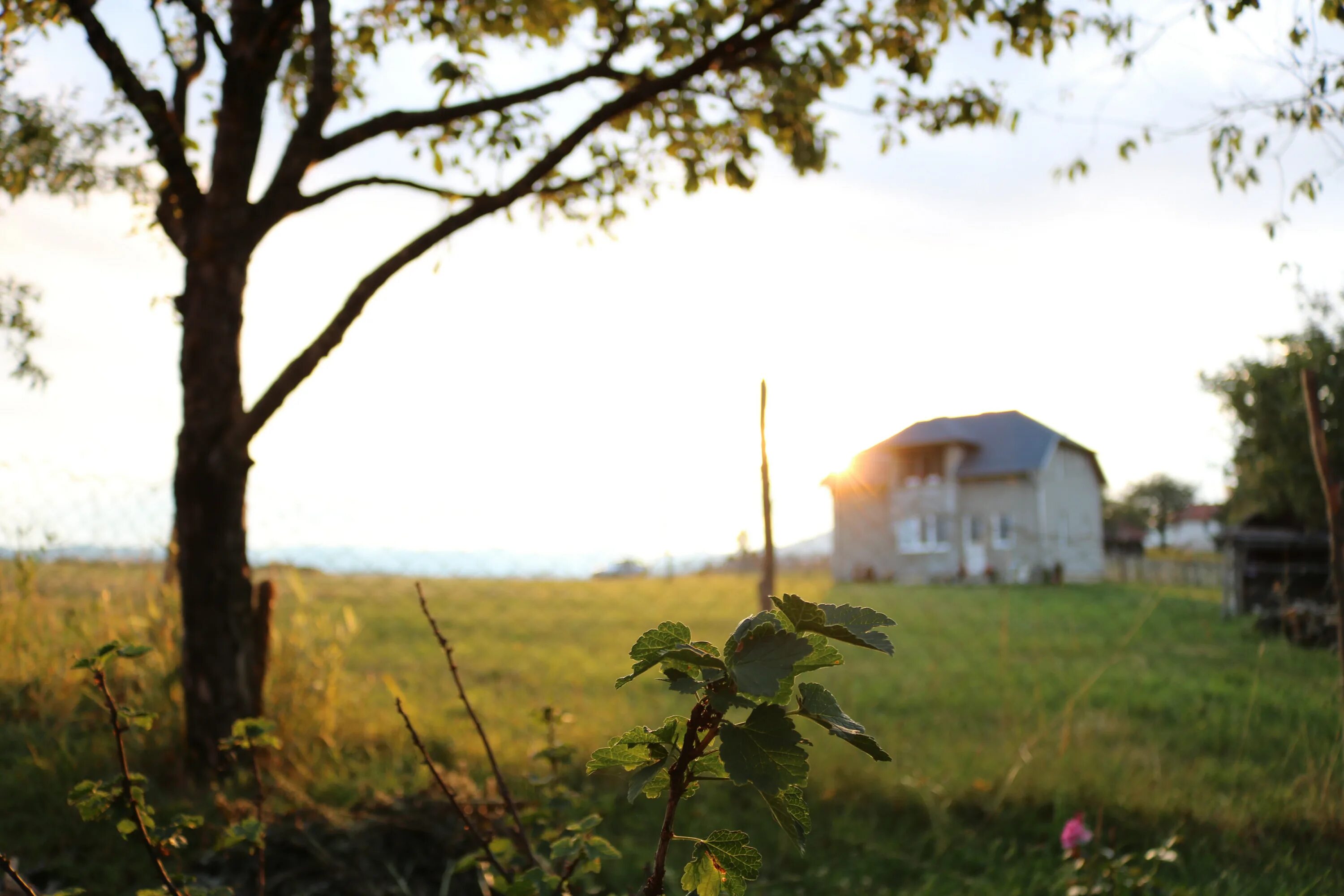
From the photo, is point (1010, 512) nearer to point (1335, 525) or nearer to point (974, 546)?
point (974, 546)

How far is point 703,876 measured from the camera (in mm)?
1123

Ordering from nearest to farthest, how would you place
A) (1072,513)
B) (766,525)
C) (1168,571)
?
(766,525) → (1168,571) → (1072,513)

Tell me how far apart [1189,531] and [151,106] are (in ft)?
261

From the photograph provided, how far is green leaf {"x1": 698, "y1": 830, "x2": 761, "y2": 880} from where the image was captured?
1101mm

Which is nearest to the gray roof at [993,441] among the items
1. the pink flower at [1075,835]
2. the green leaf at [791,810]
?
the pink flower at [1075,835]

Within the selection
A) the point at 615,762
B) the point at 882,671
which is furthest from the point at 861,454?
the point at 615,762

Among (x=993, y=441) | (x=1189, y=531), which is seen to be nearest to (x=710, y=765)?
(x=993, y=441)

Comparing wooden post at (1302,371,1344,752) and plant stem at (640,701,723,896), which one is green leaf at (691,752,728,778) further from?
wooden post at (1302,371,1344,752)

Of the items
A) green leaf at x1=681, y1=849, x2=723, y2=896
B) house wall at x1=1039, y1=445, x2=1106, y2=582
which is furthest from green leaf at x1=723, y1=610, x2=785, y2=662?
house wall at x1=1039, y1=445, x2=1106, y2=582

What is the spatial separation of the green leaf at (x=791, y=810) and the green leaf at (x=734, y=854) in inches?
3.1

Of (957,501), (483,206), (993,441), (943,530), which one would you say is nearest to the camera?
(483,206)

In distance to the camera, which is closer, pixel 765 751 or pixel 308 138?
pixel 765 751

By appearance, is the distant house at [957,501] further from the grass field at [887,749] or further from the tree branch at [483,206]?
the tree branch at [483,206]

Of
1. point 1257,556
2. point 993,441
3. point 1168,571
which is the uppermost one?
point 993,441
